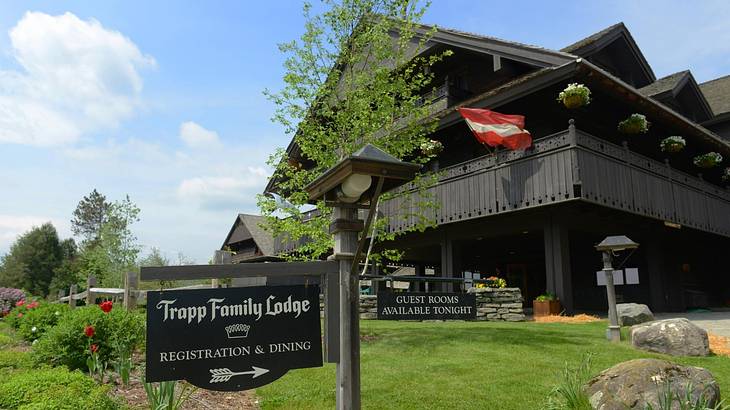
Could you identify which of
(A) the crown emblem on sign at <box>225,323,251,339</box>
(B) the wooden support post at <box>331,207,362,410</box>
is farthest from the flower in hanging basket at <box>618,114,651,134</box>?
(A) the crown emblem on sign at <box>225,323,251,339</box>

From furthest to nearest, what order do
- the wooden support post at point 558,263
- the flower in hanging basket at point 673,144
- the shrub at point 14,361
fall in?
the flower in hanging basket at point 673,144 < the wooden support post at point 558,263 < the shrub at point 14,361

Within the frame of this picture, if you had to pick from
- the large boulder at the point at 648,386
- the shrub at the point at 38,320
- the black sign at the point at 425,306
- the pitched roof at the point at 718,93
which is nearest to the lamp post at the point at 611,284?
the large boulder at the point at 648,386

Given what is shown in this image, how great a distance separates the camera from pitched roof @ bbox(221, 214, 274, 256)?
38.3m

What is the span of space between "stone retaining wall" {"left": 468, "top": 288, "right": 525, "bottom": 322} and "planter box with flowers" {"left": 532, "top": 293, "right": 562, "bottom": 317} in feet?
1.38

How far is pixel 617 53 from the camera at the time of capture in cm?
1836

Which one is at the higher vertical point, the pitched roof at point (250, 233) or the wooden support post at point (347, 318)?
the pitched roof at point (250, 233)

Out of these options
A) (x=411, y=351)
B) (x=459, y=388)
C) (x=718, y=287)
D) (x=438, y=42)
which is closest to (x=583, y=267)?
(x=718, y=287)

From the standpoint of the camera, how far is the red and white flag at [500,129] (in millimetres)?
12719

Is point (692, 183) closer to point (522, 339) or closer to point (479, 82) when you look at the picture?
point (479, 82)

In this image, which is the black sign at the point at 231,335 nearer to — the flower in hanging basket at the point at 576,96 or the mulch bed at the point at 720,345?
the mulch bed at the point at 720,345

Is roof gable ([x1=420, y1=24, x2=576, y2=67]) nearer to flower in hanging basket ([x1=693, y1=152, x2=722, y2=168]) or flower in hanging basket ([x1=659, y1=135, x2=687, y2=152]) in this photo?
flower in hanging basket ([x1=659, y1=135, x2=687, y2=152])

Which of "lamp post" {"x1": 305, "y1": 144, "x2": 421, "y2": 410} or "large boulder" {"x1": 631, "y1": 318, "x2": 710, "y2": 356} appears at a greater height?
"lamp post" {"x1": 305, "y1": 144, "x2": 421, "y2": 410}

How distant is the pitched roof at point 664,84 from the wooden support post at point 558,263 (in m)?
8.37

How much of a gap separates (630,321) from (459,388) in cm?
622
